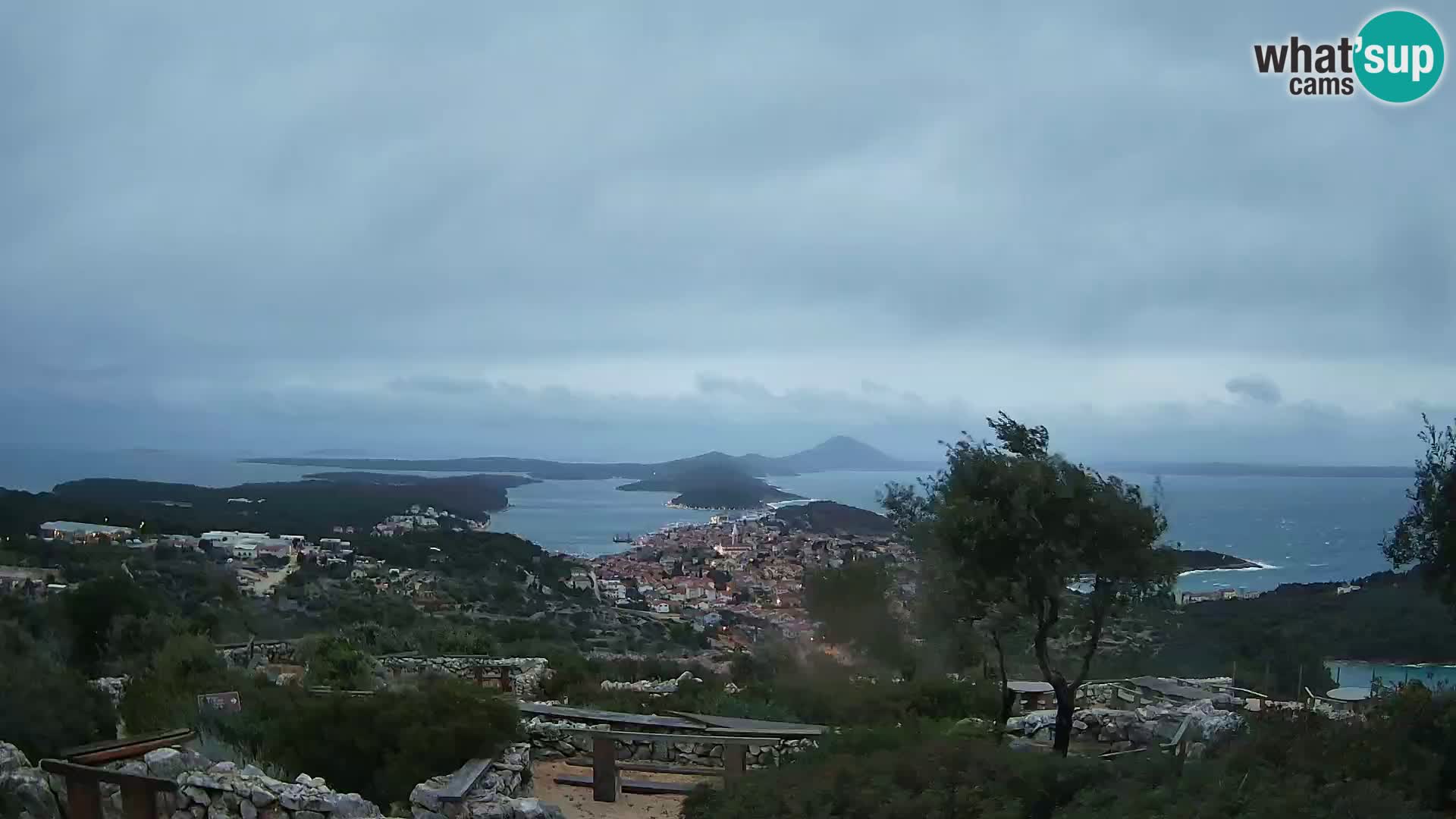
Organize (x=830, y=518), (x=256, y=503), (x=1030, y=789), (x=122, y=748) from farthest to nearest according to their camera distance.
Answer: (x=256, y=503) < (x=830, y=518) < (x=122, y=748) < (x=1030, y=789)

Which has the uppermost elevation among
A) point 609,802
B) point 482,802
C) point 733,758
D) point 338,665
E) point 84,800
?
point 84,800

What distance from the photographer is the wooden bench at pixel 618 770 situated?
938 cm

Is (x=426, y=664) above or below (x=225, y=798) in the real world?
below

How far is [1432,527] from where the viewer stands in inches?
385

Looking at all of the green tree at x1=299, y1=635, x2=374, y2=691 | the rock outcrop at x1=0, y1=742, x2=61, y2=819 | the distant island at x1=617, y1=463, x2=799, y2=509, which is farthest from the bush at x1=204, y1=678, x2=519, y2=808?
the distant island at x1=617, y1=463, x2=799, y2=509

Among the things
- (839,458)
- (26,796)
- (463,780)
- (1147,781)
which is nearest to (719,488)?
(839,458)

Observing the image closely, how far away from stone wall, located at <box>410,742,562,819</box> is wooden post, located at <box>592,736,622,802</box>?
3.12ft

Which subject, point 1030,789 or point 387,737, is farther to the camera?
point 387,737

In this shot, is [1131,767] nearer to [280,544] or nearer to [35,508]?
[280,544]

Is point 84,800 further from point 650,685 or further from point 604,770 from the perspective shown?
point 650,685

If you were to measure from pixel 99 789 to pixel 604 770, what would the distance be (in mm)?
4146

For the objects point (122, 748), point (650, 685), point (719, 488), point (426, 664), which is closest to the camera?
point (122, 748)

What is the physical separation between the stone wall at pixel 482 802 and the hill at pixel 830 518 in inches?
515

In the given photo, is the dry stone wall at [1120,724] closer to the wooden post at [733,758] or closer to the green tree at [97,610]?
the wooden post at [733,758]
